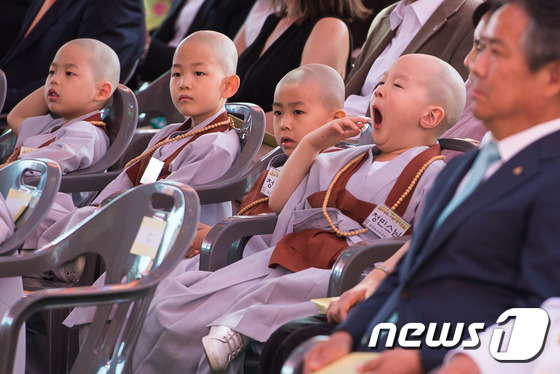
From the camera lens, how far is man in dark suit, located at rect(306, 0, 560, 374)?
1369mm

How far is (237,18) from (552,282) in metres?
4.15

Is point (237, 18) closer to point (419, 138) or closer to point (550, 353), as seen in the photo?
point (419, 138)

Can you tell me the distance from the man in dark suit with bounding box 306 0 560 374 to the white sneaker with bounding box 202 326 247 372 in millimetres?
632

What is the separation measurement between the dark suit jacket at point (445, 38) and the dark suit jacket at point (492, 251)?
6.53 ft

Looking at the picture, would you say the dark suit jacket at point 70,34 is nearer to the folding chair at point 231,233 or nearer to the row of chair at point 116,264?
the folding chair at point 231,233

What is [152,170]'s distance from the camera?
10.8 ft

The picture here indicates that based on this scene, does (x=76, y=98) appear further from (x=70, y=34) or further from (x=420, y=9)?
(x=420, y=9)

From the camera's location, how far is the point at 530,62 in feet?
4.75

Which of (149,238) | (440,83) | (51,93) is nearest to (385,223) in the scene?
(440,83)

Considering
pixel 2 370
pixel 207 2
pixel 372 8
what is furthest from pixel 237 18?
pixel 2 370

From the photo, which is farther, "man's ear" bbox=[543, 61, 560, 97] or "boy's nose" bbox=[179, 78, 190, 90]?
"boy's nose" bbox=[179, 78, 190, 90]

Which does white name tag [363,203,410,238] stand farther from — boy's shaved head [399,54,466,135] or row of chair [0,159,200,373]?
row of chair [0,159,200,373]

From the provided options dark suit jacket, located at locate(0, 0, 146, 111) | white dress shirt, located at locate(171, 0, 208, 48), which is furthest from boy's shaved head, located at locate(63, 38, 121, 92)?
white dress shirt, located at locate(171, 0, 208, 48)

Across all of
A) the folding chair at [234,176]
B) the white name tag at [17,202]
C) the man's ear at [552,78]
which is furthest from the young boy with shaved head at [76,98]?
the man's ear at [552,78]
